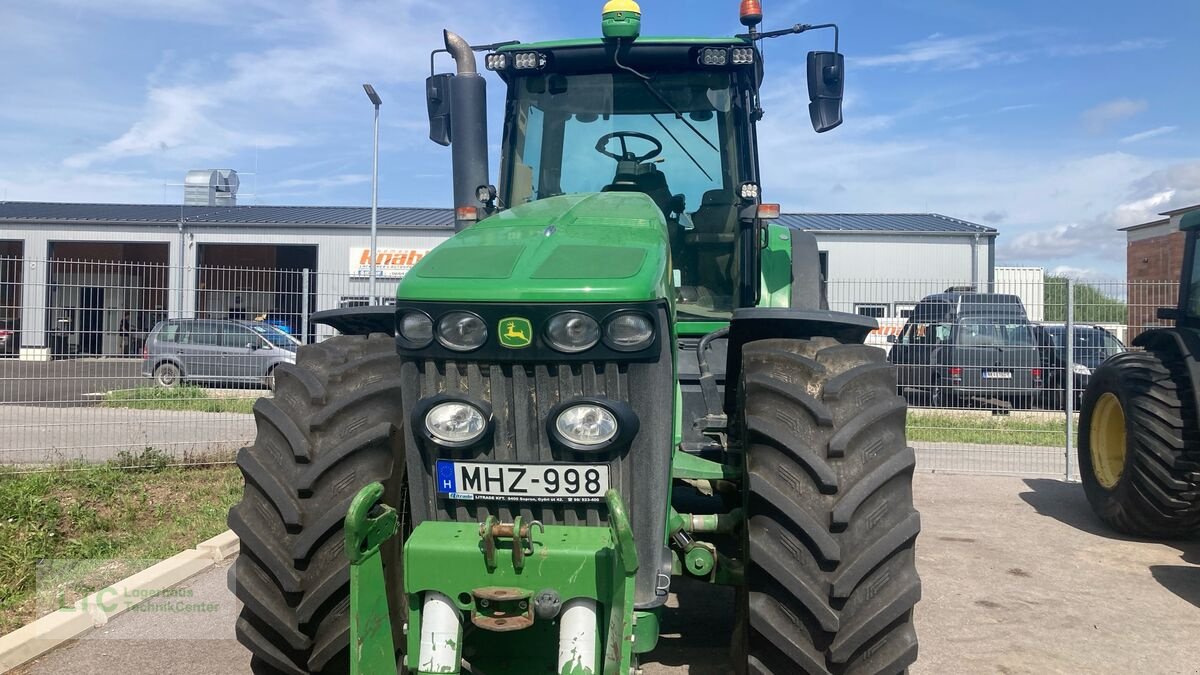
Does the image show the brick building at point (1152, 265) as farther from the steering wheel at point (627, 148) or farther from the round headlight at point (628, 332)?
the round headlight at point (628, 332)

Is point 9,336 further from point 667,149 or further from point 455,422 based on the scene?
point 455,422

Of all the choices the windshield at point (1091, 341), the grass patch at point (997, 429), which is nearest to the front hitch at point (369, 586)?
the grass patch at point (997, 429)

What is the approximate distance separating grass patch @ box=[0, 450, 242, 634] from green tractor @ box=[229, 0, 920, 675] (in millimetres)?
2354

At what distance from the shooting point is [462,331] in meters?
2.97

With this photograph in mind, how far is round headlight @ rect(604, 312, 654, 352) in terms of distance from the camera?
115 inches

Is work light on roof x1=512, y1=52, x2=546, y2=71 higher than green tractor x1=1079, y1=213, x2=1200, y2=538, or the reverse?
work light on roof x1=512, y1=52, x2=546, y2=71

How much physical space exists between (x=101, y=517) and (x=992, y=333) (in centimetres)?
856

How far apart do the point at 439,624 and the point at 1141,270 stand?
85.5 ft

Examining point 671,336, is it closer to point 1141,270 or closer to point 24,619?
point 24,619

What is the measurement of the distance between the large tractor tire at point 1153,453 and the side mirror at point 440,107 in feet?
17.6

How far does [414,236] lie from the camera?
2962 centimetres

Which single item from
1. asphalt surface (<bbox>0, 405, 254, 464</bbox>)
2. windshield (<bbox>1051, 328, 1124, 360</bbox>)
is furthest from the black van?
asphalt surface (<bbox>0, 405, 254, 464</bbox>)

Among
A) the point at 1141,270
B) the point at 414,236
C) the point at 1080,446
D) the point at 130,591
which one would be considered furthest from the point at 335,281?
the point at 1141,270

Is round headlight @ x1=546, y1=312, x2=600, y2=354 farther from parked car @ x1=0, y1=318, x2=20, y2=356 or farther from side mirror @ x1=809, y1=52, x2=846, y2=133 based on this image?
parked car @ x1=0, y1=318, x2=20, y2=356
